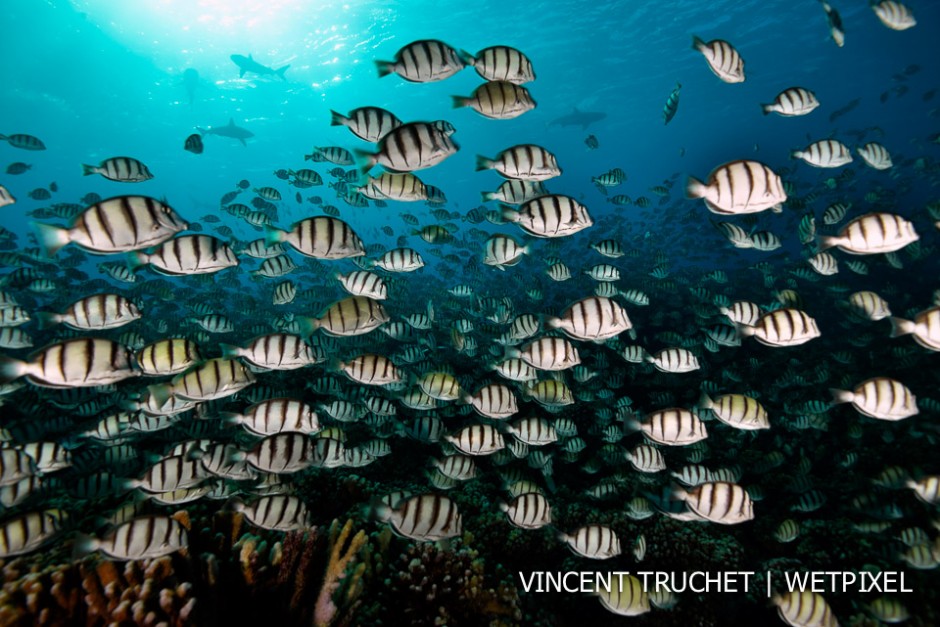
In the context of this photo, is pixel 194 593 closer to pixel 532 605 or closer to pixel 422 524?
pixel 422 524

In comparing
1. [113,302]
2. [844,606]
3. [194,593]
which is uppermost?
[113,302]

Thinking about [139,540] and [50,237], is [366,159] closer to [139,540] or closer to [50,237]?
[50,237]

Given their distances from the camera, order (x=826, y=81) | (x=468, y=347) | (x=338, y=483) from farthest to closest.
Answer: (x=826, y=81), (x=468, y=347), (x=338, y=483)

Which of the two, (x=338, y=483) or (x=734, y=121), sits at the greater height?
(x=734, y=121)

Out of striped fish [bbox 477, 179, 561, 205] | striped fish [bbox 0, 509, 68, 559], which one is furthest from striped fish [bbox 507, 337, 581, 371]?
striped fish [bbox 0, 509, 68, 559]

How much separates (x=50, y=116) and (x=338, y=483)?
71475 millimetres

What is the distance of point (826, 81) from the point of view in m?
45.8

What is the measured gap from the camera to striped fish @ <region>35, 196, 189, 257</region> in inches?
116

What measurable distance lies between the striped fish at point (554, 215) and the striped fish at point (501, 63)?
1.64 m

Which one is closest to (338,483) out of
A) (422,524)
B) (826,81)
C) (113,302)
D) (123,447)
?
(123,447)

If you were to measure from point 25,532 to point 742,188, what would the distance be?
19.6ft

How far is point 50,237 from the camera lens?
316 centimetres

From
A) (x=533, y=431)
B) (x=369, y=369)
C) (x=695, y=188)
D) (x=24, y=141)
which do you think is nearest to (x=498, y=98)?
(x=695, y=188)

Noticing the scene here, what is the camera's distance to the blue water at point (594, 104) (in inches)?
456
